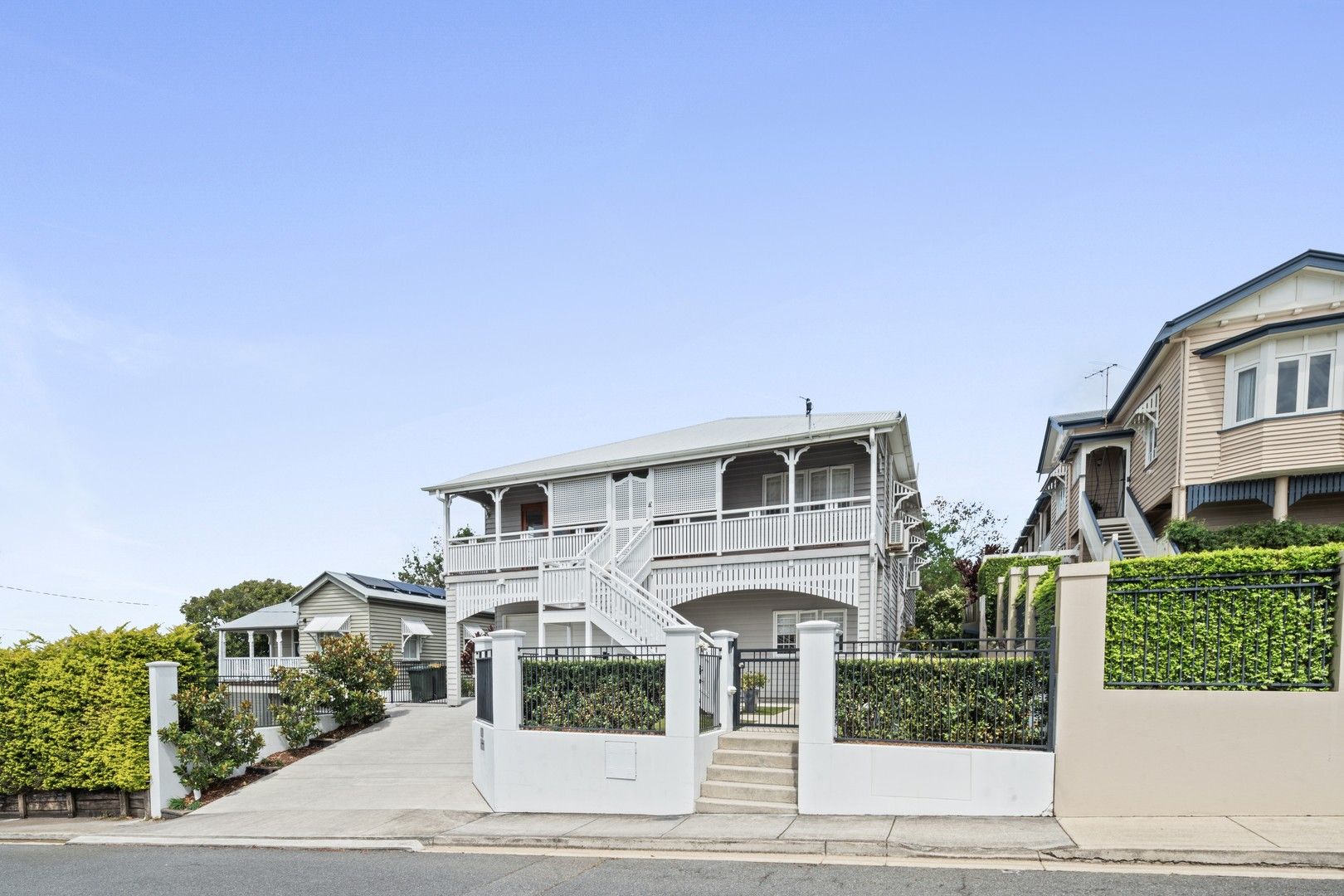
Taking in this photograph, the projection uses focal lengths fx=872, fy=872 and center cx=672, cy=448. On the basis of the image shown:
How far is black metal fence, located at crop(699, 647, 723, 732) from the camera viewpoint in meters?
11.3

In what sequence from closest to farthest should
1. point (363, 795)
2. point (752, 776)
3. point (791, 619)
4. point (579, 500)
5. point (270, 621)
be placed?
point (752, 776) → point (363, 795) → point (791, 619) → point (579, 500) → point (270, 621)

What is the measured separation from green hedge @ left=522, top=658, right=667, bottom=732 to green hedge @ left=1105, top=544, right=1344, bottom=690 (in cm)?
536

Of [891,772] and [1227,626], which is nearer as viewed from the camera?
[1227,626]

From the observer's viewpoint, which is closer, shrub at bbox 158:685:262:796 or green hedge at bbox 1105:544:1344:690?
green hedge at bbox 1105:544:1344:690

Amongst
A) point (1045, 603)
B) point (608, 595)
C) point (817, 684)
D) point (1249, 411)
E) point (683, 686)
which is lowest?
point (683, 686)

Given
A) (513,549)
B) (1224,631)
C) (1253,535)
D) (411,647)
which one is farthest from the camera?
(411,647)

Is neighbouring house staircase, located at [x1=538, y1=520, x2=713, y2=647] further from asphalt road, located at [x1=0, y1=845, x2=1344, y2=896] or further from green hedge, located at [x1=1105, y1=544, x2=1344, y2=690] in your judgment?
green hedge, located at [x1=1105, y1=544, x2=1344, y2=690]

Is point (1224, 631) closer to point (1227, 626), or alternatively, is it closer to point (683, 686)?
point (1227, 626)

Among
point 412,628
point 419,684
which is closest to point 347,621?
point 412,628

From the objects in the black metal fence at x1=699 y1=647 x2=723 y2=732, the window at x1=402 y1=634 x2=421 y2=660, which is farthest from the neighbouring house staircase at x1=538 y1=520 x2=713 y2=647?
the window at x1=402 y1=634 x2=421 y2=660

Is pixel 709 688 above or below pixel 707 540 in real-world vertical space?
below

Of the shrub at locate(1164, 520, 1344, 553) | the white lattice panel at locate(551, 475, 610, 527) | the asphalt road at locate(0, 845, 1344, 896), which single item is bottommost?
the asphalt road at locate(0, 845, 1344, 896)

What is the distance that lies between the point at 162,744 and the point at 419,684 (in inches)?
361

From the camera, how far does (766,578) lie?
1947 cm
